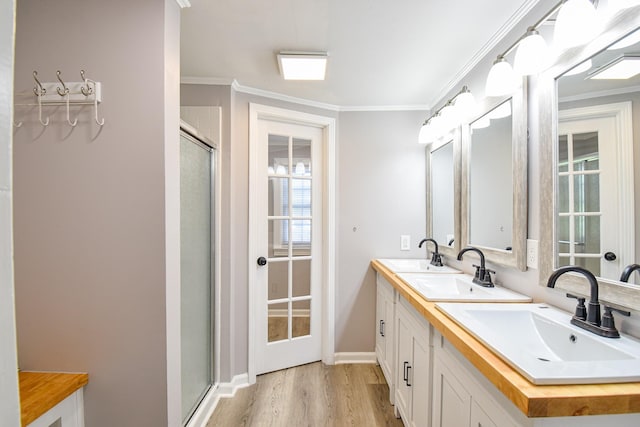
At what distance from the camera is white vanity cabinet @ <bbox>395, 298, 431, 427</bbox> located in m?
1.33

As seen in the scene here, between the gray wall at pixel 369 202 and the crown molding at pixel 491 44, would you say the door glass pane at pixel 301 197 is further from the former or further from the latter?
the crown molding at pixel 491 44

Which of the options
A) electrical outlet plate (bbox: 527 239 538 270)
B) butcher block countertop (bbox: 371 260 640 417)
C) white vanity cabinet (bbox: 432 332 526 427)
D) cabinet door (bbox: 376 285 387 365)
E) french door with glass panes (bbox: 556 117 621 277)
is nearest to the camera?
butcher block countertop (bbox: 371 260 640 417)

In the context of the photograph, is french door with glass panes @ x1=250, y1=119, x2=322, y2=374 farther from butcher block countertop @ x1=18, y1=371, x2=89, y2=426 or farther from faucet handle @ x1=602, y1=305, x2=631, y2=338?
faucet handle @ x1=602, y1=305, x2=631, y2=338

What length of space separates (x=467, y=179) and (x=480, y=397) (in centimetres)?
135

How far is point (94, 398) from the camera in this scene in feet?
3.83

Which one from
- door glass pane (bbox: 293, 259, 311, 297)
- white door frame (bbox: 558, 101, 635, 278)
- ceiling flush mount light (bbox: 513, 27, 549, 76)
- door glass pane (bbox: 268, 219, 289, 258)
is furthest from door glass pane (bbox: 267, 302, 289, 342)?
ceiling flush mount light (bbox: 513, 27, 549, 76)

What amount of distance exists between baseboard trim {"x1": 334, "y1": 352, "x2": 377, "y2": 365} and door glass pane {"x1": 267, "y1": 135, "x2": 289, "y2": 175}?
1.71 metres

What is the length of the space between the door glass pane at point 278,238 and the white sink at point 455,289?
3.34 feet

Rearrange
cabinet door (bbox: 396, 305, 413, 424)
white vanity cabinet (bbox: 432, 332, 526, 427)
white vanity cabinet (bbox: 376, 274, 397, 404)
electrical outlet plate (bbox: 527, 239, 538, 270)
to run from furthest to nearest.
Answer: white vanity cabinet (bbox: 376, 274, 397, 404), cabinet door (bbox: 396, 305, 413, 424), electrical outlet plate (bbox: 527, 239, 538, 270), white vanity cabinet (bbox: 432, 332, 526, 427)

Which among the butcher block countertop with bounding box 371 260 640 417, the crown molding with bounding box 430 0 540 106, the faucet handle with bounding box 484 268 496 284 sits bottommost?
the butcher block countertop with bounding box 371 260 640 417

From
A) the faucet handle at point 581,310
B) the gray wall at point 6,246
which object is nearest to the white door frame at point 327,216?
the faucet handle at point 581,310

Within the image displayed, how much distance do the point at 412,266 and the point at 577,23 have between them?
1719 millimetres

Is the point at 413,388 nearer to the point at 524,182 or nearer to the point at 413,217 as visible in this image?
the point at 524,182

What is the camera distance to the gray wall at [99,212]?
1.16 m
